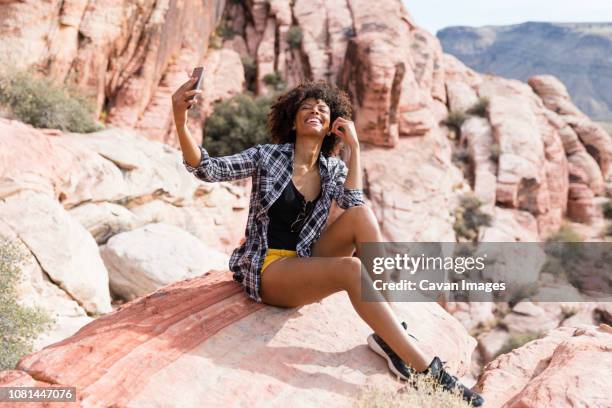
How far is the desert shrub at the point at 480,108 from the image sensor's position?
64.5ft

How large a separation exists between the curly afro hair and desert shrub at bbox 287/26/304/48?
16.8m

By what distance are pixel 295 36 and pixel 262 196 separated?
694 inches

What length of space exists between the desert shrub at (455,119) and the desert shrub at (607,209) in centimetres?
639

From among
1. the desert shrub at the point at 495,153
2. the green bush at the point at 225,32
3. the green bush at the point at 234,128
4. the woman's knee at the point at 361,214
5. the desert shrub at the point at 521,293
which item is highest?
the green bush at the point at 225,32

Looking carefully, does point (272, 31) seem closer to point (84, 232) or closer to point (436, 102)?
point (436, 102)

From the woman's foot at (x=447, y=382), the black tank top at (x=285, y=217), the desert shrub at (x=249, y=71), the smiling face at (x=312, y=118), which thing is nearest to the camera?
the woman's foot at (x=447, y=382)

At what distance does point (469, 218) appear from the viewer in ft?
52.8

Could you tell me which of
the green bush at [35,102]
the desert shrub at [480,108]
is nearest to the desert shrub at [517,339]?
the desert shrub at [480,108]

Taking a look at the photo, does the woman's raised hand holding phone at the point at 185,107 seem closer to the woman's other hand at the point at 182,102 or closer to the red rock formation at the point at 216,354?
the woman's other hand at the point at 182,102

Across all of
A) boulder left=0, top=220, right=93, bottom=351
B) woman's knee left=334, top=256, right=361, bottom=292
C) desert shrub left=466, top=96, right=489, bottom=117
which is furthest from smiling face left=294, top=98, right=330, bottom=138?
desert shrub left=466, top=96, right=489, bottom=117

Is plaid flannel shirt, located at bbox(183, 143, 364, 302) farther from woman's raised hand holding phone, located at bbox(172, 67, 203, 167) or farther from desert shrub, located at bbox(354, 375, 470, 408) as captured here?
desert shrub, located at bbox(354, 375, 470, 408)

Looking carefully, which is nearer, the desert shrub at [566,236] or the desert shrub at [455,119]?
the desert shrub at [566,236]

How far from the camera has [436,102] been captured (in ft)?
65.9

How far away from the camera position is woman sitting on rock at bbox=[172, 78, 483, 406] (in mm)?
3158
